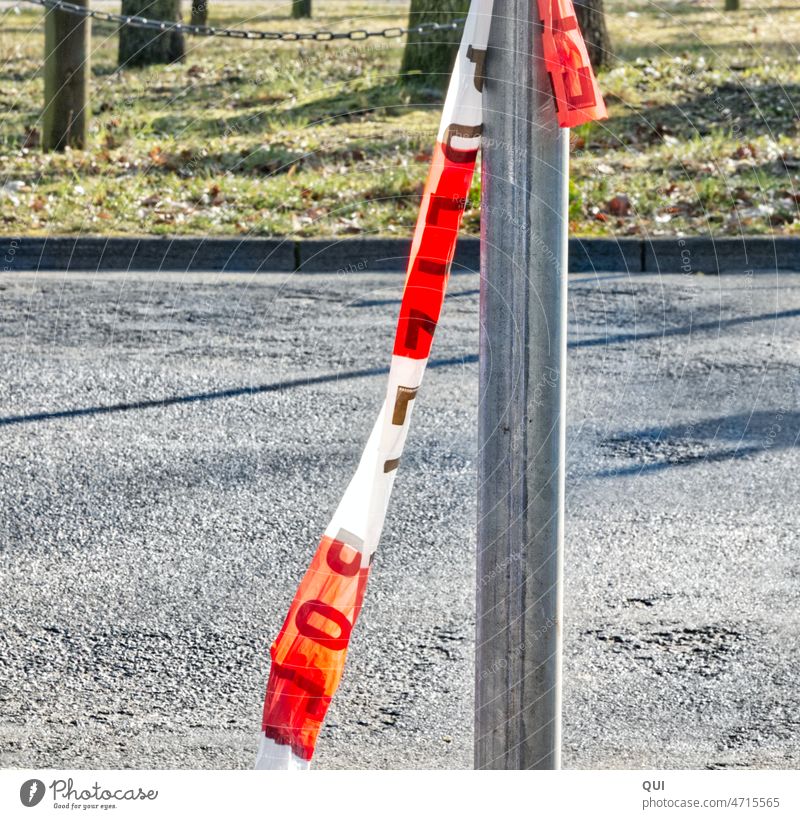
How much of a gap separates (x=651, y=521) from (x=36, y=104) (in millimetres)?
9612

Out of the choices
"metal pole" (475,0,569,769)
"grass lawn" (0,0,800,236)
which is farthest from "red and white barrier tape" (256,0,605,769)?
"grass lawn" (0,0,800,236)

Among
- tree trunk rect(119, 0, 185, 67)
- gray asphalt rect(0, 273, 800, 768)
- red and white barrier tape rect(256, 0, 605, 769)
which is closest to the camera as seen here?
red and white barrier tape rect(256, 0, 605, 769)

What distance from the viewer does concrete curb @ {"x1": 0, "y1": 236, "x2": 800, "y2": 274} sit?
6.96 meters

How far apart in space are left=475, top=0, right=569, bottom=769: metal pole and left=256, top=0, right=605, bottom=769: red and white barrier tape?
31 mm

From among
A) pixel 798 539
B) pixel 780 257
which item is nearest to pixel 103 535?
pixel 798 539


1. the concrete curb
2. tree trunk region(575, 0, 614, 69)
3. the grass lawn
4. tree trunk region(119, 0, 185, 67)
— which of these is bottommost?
the concrete curb

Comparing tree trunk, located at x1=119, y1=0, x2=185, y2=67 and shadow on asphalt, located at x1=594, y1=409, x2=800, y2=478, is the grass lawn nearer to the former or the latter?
tree trunk, located at x1=119, y1=0, x2=185, y2=67

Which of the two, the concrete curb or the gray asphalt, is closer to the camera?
the gray asphalt

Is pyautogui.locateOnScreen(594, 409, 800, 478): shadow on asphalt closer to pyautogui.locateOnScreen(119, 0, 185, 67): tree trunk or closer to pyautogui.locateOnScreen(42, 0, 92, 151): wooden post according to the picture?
pyautogui.locateOnScreen(42, 0, 92, 151): wooden post

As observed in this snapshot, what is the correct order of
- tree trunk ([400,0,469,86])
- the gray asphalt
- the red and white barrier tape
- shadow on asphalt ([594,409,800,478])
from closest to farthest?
the red and white barrier tape
the gray asphalt
shadow on asphalt ([594,409,800,478])
tree trunk ([400,0,469,86])

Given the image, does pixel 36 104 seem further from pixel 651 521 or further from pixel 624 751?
pixel 624 751

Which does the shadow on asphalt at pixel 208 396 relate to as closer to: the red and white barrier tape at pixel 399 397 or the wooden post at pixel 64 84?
the red and white barrier tape at pixel 399 397

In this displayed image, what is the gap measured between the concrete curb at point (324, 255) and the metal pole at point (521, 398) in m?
5.15

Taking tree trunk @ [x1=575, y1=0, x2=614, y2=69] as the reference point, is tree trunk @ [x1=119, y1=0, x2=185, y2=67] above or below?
below
